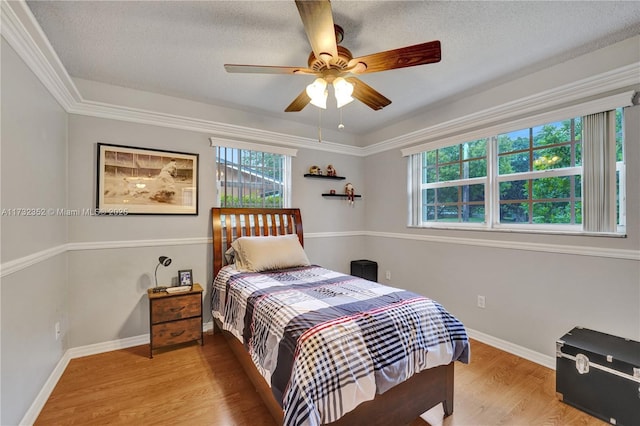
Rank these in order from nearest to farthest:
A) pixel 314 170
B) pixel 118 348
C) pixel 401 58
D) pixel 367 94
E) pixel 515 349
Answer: pixel 401 58 → pixel 367 94 → pixel 515 349 → pixel 118 348 → pixel 314 170

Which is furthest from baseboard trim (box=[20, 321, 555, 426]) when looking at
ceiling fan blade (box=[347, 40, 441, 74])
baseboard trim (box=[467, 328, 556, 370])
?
ceiling fan blade (box=[347, 40, 441, 74])

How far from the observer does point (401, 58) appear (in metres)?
1.64

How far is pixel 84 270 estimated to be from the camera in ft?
8.52

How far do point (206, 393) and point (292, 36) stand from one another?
8.68 feet

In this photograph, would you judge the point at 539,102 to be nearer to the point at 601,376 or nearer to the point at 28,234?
the point at 601,376

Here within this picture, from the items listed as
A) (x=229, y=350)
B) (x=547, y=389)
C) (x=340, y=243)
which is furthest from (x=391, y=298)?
(x=340, y=243)

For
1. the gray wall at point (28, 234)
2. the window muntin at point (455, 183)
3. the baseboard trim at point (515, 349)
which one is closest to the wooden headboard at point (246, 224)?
the gray wall at point (28, 234)

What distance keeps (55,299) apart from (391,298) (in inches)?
103

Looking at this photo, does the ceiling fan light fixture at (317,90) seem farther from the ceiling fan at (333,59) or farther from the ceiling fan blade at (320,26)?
the ceiling fan blade at (320,26)

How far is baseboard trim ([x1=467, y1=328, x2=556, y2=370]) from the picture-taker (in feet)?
7.89

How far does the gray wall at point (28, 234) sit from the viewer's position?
4.94 ft

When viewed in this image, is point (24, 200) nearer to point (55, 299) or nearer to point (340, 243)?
point (55, 299)

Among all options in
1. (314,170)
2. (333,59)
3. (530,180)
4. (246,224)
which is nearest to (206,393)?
(246,224)

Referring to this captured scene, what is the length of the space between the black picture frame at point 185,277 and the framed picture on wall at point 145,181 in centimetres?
63
